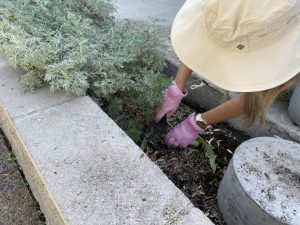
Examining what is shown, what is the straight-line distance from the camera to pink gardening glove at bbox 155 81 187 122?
2.01 m

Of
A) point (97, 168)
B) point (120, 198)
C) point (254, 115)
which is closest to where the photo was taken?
point (120, 198)

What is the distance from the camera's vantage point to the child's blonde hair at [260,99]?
1.66m

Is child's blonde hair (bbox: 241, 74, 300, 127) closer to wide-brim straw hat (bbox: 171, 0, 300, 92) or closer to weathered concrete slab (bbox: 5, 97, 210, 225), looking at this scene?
wide-brim straw hat (bbox: 171, 0, 300, 92)

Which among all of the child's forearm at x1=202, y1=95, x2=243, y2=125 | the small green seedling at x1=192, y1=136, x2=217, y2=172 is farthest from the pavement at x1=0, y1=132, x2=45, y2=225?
the child's forearm at x1=202, y1=95, x2=243, y2=125

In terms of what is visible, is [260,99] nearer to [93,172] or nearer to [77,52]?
[93,172]

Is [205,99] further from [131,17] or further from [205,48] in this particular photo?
[131,17]

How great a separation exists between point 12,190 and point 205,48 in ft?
4.01

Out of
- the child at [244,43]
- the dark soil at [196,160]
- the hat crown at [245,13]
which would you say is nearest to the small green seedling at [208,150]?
the dark soil at [196,160]

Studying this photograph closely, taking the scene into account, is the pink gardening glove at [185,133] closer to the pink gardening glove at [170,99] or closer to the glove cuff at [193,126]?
the glove cuff at [193,126]

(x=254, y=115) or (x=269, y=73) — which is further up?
(x=269, y=73)

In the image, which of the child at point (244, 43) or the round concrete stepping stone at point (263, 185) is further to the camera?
the round concrete stepping stone at point (263, 185)

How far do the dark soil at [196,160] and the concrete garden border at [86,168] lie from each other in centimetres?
36

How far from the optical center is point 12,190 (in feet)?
6.33

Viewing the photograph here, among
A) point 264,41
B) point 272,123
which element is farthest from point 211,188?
point 264,41
